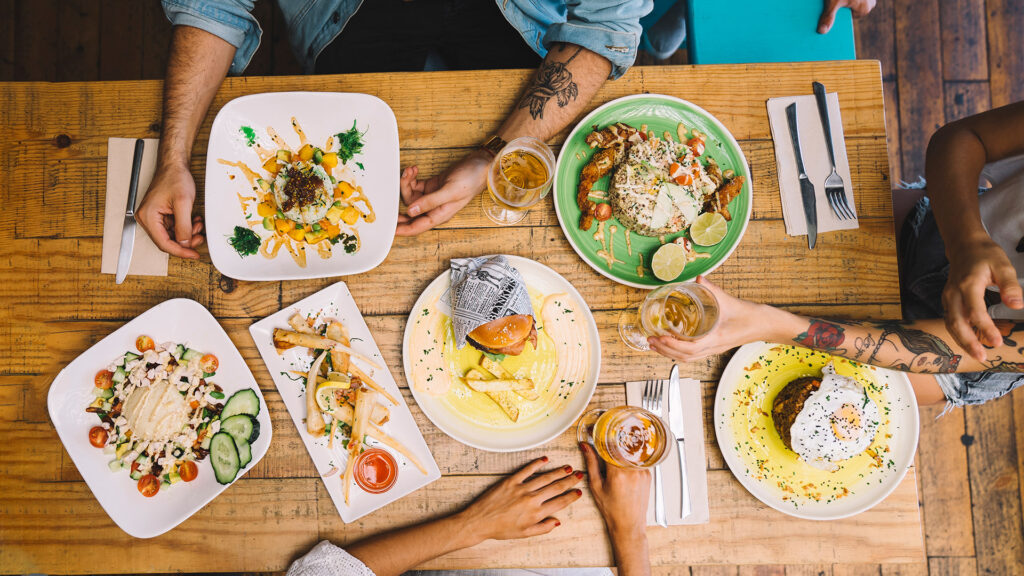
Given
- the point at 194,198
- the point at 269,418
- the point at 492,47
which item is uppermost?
the point at 492,47

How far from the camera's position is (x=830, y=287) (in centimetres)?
170

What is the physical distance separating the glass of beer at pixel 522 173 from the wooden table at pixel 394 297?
4.4 inches

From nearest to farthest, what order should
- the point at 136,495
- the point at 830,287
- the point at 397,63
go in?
the point at 136,495, the point at 830,287, the point at 397,63

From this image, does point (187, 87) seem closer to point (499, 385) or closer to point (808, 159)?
point (499, 385)

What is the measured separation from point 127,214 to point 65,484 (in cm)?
87

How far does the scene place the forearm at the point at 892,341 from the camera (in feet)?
5.23

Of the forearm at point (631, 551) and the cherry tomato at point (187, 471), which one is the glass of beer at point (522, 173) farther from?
the cherry tomato at point (187, 471)

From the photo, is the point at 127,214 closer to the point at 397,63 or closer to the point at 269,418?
the point at 269,418

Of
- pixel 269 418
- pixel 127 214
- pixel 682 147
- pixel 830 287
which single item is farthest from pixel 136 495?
pixel 830 287

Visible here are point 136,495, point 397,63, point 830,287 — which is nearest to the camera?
point 136,495

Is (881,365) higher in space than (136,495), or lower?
higher

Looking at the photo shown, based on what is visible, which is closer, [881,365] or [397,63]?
[881,365]

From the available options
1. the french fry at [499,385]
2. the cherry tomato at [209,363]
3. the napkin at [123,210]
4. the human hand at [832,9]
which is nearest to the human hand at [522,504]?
the french fry at [499,385]

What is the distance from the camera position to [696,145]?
1.67m
